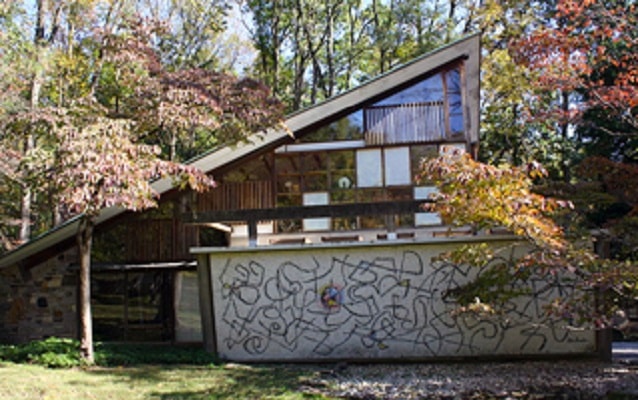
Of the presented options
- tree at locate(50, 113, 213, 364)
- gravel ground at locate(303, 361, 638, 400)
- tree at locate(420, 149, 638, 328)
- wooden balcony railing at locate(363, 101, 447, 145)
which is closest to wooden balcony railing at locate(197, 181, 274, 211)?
wooden balcony railing at locate(363, 101, 447, 145)

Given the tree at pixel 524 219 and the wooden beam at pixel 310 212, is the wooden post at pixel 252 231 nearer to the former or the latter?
the wooden beam at pixel 310 212

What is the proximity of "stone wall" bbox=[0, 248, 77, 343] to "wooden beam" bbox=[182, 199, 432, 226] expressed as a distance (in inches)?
182

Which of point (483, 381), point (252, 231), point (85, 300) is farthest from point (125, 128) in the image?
point (483, 381)

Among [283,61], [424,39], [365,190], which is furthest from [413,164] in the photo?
[283,61]

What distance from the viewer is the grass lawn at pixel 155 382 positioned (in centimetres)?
777

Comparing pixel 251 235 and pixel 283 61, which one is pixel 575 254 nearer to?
pixel 251 235


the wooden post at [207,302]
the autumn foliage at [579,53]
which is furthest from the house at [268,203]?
the autumn foliage at [579,53]

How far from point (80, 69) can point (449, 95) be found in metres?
12.8

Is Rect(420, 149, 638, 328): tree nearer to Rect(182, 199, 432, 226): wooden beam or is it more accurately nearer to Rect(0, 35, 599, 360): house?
Rect(182, 199, 432, 226): wooden beam

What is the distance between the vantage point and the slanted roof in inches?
511

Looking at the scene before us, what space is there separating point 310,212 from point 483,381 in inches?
167

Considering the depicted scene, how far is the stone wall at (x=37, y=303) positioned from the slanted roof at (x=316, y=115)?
534 mm

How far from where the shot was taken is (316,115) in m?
13.2

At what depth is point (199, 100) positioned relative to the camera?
10352mm
